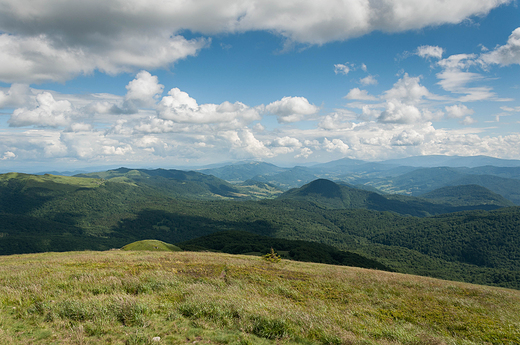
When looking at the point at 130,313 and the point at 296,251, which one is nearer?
the point at 130,313

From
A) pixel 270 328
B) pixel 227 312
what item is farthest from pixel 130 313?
pixel 270 328

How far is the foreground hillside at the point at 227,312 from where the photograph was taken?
8250 millimetres

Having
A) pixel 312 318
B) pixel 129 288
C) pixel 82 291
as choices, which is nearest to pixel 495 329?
pixel 312 318

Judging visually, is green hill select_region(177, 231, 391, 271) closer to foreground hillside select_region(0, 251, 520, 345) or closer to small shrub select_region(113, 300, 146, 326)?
foreground hillside select_region(0, 251, 520, 345)

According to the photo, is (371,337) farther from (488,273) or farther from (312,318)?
(488,273)

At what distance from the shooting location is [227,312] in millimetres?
10156

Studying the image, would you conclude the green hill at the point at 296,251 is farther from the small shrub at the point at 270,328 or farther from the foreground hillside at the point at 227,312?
the small shrub at the point at 270,328

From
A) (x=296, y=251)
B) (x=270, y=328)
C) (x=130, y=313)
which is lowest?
(x=296, y=251)

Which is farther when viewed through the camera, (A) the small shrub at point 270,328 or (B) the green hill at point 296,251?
(B) the green hill at point 296,251

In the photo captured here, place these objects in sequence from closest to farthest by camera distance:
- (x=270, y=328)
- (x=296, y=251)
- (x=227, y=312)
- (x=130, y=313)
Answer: (x=270, y=328) < (x=130, y=313) < (x=227, y=312) < (x=296, y=251)

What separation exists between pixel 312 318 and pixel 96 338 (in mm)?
8464

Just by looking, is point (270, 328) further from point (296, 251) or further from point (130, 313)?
point (296, 251)

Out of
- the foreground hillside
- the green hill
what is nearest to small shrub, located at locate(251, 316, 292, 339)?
the foreground hillside

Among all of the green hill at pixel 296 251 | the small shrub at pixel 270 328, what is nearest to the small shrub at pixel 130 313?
the small shrub at pixel 270 328
